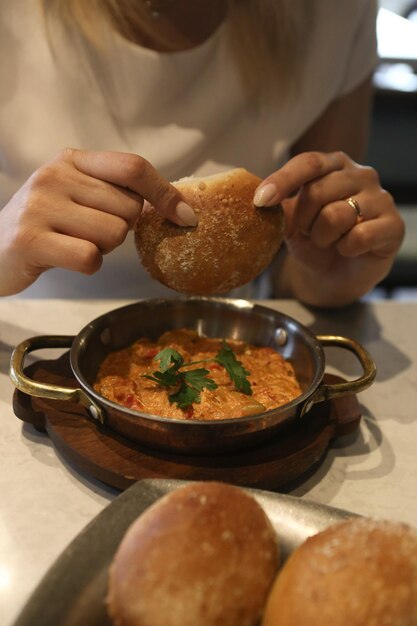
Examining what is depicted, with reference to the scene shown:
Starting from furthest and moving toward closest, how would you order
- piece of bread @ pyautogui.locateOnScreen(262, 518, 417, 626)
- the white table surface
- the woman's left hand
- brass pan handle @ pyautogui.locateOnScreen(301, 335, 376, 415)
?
the woman's left hand
brass pan handle @ pyautogui.locateOnScreen(301, 335, 376, 415)
the white table surface
piece of bread @ pyautogui.locateOnScreen(262, 518, 417, 626)

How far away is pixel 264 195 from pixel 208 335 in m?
0.38

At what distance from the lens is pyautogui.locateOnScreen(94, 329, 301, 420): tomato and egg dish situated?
3.65 feet

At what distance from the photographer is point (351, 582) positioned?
0.60 m

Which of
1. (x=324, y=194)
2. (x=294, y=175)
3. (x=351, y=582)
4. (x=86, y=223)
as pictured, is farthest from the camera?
(x=324, y=194)

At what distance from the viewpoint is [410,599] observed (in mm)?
595

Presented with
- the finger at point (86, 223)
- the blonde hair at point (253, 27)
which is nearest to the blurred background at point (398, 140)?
the blonde hair at point (253, 27)

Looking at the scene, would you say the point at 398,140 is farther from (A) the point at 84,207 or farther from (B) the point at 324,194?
(A) the point at 84,207

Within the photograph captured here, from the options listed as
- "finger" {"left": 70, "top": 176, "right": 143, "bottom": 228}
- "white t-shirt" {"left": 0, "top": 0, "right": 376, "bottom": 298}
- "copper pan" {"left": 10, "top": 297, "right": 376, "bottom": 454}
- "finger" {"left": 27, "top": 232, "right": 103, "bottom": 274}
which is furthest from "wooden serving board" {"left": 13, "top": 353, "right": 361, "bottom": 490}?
"white t-shirt" {"left": 0, "top": 0, "right": 376, "bottom": 298}

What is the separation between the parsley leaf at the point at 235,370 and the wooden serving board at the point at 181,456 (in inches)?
4.7

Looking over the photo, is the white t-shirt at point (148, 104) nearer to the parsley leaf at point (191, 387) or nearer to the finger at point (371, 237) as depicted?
the finger at point (371, 237)

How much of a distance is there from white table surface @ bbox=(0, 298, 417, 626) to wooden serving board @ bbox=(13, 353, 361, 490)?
0.11 ft

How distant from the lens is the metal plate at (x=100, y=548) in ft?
2.24

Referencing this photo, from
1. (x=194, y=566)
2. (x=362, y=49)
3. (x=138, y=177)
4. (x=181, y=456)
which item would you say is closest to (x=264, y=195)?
(x=138, y=177)

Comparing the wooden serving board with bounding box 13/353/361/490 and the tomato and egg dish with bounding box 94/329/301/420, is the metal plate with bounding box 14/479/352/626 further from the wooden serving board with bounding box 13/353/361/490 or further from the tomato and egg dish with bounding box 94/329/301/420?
the tomato and egg dish with bounding box 94/329/301/420
